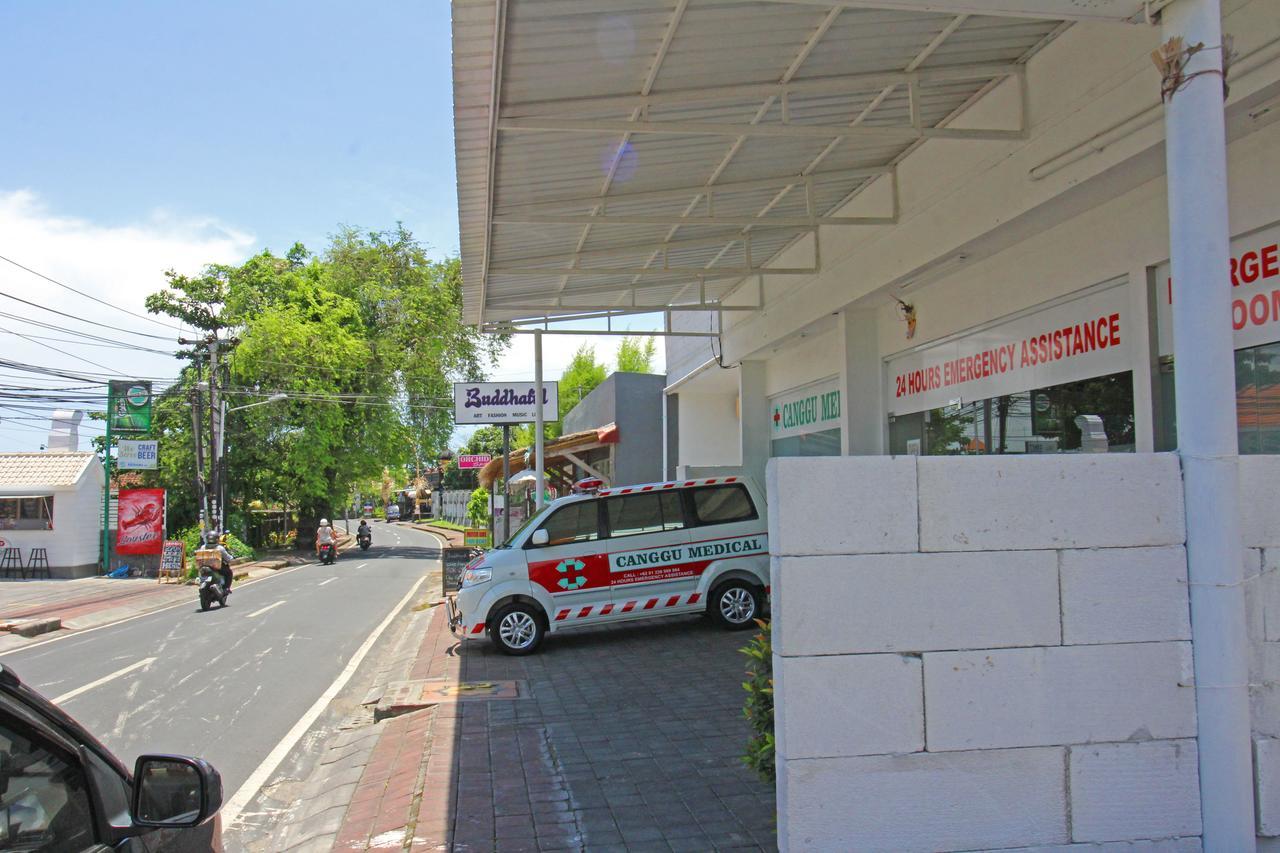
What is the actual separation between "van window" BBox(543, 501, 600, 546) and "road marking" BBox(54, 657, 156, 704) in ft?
17.4

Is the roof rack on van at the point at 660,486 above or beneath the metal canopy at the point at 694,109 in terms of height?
beneath

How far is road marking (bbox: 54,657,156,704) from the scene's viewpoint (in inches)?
409

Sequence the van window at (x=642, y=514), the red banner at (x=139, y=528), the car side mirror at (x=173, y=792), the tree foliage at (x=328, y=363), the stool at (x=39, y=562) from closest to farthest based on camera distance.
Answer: the car side mirror at (x=173, y=792)
the van window at (x=642, y=514)
the stool at (x=39, y=562)
the red banner at (x=139, y=528)
the tree foliage at (x=328, y=363)

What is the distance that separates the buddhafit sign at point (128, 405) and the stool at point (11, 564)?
5.03m

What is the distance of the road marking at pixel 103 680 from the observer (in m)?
10.4

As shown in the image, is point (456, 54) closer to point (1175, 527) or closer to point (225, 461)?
point (1175, 527)

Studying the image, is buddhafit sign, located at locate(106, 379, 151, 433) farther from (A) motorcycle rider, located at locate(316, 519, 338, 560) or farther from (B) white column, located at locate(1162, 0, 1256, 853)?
(B) white column, located at locate(1162, 0, 1256, 853)

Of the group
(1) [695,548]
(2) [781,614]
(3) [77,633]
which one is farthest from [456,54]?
(3) [77,633]

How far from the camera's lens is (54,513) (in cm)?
3331

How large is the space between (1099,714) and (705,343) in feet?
49.9

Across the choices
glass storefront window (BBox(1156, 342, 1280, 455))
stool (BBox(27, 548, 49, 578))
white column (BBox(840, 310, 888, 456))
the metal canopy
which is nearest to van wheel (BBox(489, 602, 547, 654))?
the metal canopy

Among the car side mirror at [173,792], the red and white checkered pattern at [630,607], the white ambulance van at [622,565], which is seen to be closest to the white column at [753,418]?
the white ambulance van at [622,565]

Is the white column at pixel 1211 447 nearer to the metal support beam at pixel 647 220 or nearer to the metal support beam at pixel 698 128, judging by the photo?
the metal support beam at pixel 698 128

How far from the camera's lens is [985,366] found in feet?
33.6
